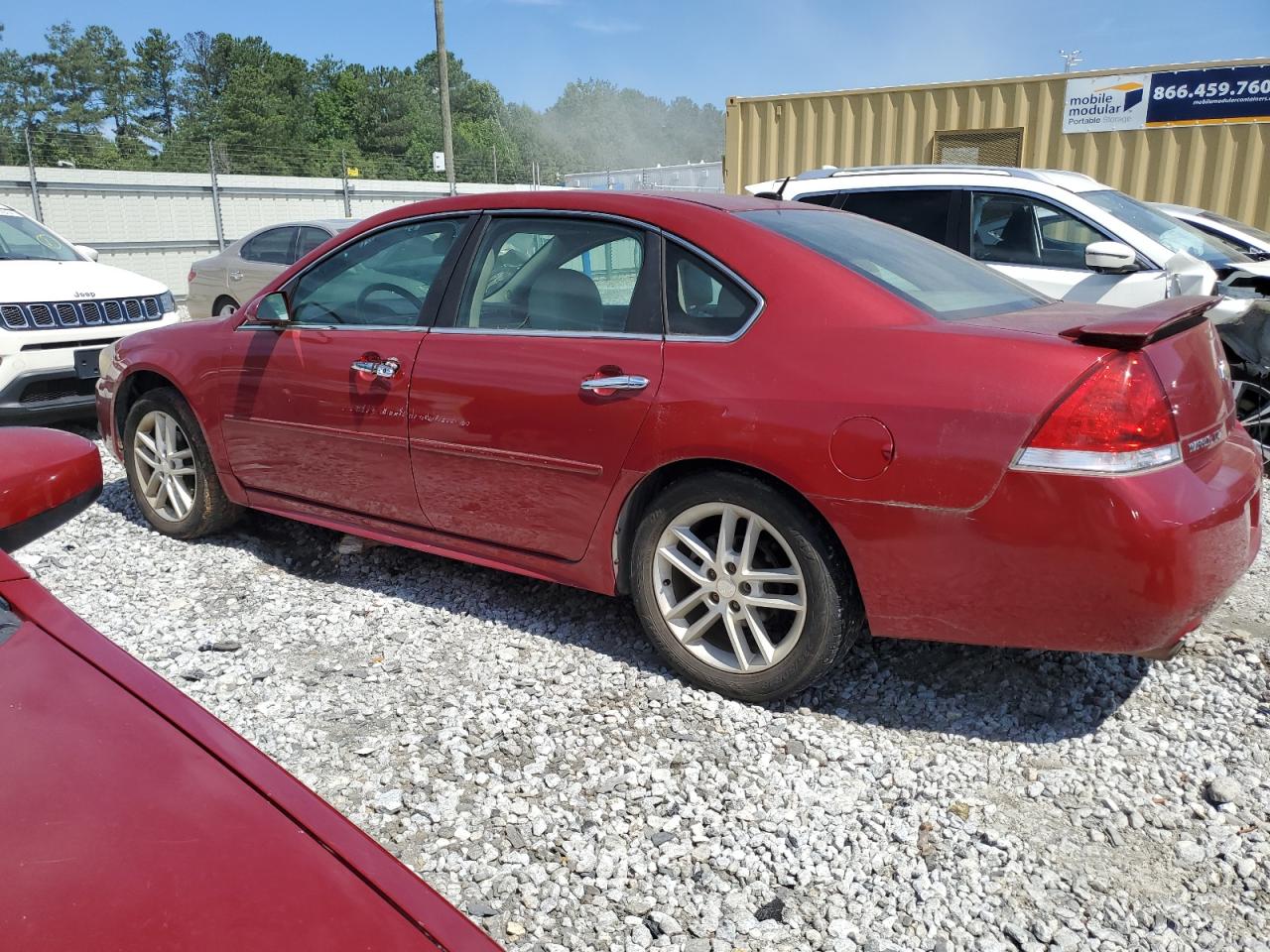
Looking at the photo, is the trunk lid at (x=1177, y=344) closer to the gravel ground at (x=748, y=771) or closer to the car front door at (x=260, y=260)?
the gravel ground at (x=748, y=771)

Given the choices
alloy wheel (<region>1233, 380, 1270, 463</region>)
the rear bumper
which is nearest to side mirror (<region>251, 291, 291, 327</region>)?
the rear bumper

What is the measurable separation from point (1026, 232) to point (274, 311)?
488 centimetres

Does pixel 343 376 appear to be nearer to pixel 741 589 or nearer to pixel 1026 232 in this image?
pixel 741 589

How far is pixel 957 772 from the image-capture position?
280cm

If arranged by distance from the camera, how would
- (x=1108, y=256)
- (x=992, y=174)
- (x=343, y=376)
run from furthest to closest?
(x=992, y=174), (x=1108, y=256), (x=343, y=376)

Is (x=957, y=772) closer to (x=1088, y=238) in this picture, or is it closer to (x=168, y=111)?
(x=1088, y=238)

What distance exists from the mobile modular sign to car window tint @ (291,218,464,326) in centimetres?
965

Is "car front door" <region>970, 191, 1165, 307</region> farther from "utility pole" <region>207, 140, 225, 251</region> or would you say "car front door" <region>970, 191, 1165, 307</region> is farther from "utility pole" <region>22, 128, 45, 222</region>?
"utility pole" <region>207, 140, 225, 251</region>

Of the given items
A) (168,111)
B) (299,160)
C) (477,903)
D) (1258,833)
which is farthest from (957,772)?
(168,111)

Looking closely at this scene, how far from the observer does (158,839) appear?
1.21 meters

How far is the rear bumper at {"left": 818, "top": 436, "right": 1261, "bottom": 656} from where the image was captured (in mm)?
2463

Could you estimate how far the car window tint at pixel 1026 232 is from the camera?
21.1ft

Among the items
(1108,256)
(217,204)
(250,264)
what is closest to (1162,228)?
(1108,256)

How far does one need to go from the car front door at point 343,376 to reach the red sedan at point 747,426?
0.01 metres
